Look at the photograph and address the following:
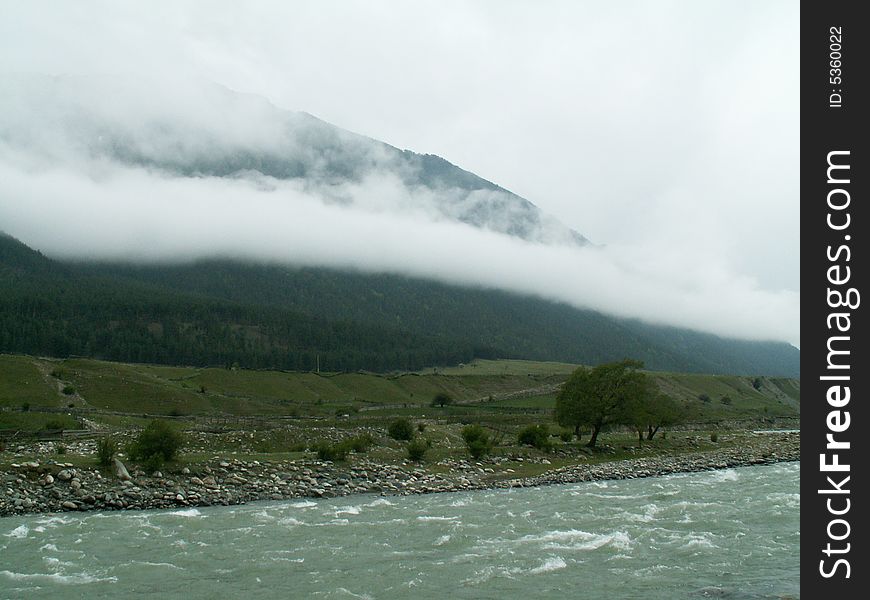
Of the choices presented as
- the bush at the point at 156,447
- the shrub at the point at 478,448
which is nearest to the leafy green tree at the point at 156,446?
the bush at the point at 156,447

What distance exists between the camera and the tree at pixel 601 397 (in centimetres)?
5956

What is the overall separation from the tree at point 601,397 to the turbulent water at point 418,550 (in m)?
25.2

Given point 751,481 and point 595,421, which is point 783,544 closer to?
point 751,481

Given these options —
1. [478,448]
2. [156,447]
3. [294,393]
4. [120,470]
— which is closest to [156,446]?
Result: [156,447]

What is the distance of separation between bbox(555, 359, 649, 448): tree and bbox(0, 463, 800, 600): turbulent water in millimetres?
25180

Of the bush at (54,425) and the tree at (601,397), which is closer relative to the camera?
the bush at (54,425)

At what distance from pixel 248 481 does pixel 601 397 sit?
35.1m

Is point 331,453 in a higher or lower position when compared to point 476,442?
lower

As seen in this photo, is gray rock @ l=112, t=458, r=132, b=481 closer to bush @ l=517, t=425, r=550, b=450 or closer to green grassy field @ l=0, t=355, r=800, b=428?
bush @ l=517, t=425, r=550, b=450

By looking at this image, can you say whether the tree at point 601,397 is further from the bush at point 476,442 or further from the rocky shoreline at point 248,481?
the bush at point 476,442

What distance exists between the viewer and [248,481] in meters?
35.5

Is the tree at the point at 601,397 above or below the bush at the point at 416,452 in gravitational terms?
above

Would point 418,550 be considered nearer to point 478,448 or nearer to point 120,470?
point 120,470

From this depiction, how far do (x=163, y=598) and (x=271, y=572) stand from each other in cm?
346
